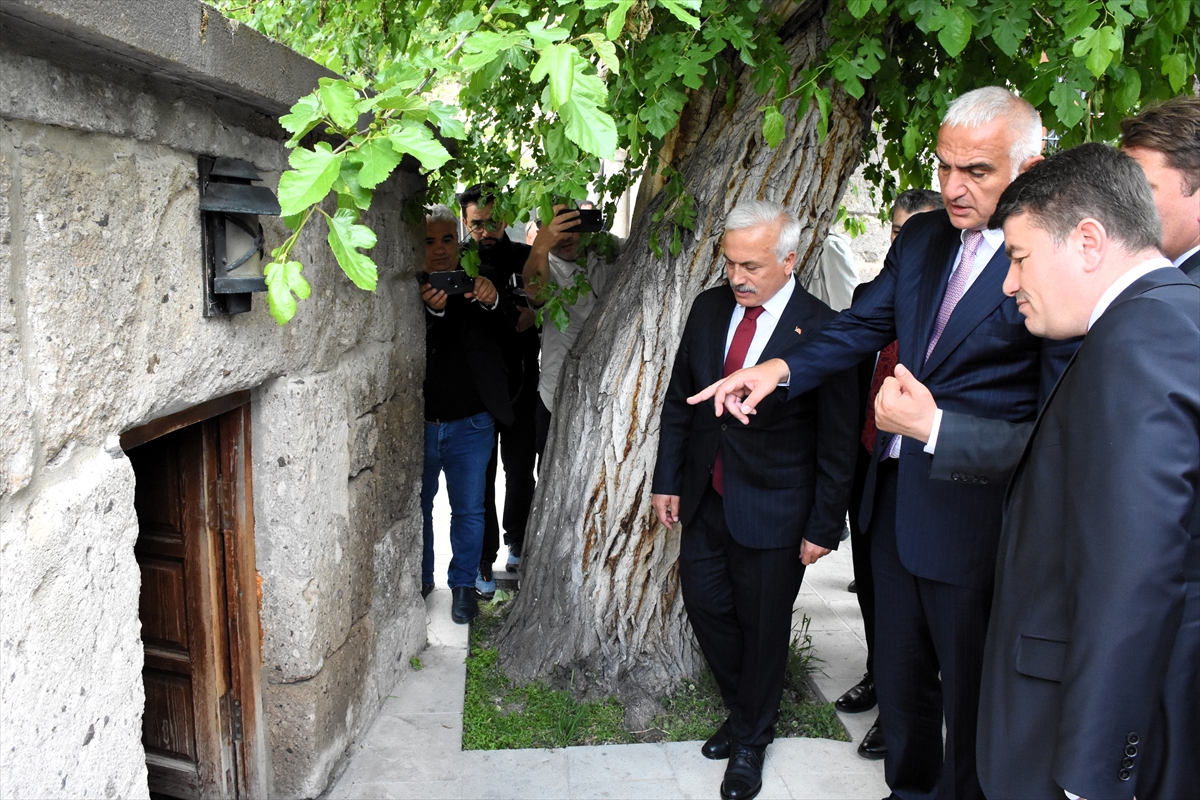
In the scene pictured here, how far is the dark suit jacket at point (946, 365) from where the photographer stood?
239 cm

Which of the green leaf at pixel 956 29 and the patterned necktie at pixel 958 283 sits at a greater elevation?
the green leaf at pixel 956 29

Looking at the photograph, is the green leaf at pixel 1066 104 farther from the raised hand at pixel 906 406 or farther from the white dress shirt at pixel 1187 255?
the raised hand at pixel 906 406

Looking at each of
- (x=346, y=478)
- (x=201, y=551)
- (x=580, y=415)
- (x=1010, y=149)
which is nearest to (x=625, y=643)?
(x=580, y=415)

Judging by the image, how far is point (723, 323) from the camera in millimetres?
3139

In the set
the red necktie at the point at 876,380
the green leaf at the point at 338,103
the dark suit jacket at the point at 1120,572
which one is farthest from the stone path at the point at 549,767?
the green leaf at the point at 338,103

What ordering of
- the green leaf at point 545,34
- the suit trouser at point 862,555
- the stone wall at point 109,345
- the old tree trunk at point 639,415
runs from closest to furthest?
the stone wall at point 109,345 → the green leaf at point 545,34 → the suit trouser at point 862,555 → the old tree trunk at point 639,415

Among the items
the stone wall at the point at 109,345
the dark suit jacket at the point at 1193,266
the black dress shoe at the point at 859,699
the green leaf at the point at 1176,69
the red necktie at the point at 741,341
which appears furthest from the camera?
the black dress shoe at the point at 859,699

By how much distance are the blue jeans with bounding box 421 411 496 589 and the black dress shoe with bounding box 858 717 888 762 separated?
1.78 metres

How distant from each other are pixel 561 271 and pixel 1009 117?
217 centimetres

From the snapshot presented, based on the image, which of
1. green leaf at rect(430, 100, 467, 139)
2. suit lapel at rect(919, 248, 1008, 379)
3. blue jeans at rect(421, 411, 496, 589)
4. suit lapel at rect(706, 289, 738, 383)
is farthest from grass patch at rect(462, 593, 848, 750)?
green leaf at rect(430, 100, 467, 139)

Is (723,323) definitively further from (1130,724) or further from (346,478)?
(1130,724)

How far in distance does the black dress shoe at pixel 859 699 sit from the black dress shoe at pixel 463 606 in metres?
1.60

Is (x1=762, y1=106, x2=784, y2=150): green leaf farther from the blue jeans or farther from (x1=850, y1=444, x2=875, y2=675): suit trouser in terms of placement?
the blue jeans

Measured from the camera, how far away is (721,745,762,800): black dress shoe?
3.10 m
